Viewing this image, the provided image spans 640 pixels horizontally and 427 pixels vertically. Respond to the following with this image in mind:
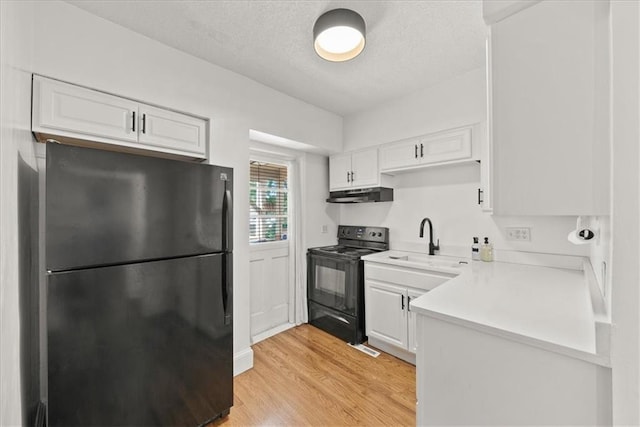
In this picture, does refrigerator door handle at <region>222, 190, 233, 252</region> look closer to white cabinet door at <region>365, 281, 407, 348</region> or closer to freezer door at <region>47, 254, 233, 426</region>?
freezer door at <region>47, 254, 233, 426</region>

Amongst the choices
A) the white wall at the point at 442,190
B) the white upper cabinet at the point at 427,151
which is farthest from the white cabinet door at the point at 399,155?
the white wall at the point at 442,190

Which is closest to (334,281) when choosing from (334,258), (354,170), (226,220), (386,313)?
(334,258)

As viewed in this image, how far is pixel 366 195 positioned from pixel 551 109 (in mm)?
2107

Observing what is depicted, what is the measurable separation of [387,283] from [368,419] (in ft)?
3.43

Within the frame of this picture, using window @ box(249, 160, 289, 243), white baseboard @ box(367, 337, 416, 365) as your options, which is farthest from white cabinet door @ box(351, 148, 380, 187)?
white baseboard @ box(367, 337, 416, 365)

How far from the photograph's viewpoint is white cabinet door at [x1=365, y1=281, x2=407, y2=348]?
2.31 meters

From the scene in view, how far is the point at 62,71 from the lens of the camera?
56.6 inches

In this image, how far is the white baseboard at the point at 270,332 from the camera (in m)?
2.74

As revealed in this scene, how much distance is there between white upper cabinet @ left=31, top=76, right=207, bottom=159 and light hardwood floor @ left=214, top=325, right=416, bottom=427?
181cm

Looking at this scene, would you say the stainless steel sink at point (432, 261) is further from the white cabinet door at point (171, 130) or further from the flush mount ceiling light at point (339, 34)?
the white cabinet door at point (171, 130)

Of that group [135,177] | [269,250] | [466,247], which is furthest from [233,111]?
[466,247]

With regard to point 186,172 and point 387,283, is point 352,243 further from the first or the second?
point 186,172

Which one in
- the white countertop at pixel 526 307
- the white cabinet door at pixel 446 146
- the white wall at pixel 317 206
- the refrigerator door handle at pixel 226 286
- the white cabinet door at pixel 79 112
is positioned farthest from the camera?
the white wall at pixel 317 206

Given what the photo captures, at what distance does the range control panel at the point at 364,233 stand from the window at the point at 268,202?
2.49 ft
